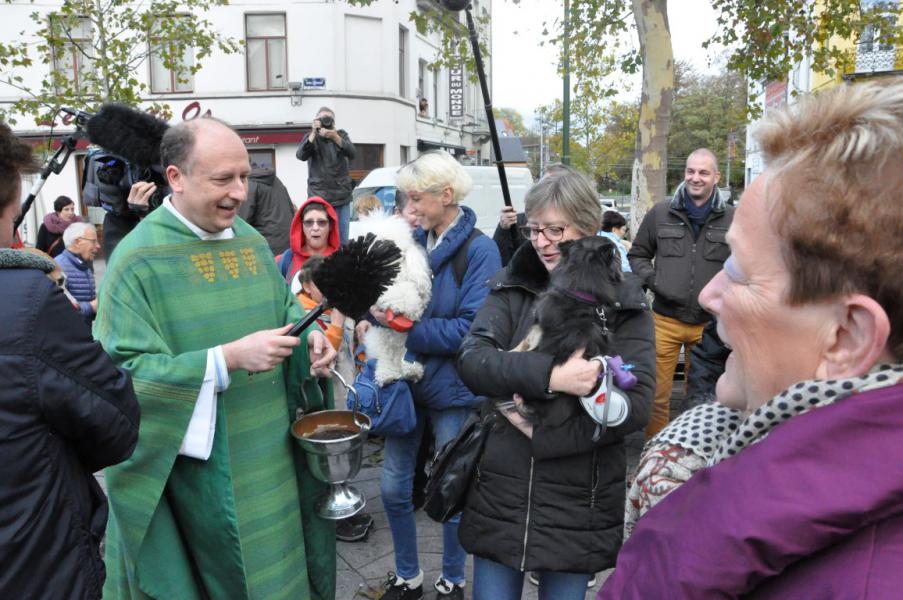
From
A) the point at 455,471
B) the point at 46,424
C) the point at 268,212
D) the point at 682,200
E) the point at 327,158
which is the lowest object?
the point at 455,471

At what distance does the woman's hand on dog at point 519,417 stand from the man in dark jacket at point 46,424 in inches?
43.3

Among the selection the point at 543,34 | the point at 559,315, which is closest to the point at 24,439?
the point at 559,315

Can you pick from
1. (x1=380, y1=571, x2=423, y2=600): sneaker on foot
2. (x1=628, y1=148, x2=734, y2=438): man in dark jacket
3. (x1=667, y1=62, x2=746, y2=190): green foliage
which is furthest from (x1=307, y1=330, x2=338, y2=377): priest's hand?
(x1=667, y1=62, x2=746, y2=190): green foliage

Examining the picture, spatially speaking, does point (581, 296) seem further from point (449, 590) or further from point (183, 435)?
point (449, 590)

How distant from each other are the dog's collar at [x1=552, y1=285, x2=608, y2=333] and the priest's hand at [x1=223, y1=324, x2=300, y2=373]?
0.85 meters

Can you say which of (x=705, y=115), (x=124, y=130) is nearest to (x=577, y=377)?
(x=124, y=130)

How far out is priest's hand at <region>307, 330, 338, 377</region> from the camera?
8.57ft

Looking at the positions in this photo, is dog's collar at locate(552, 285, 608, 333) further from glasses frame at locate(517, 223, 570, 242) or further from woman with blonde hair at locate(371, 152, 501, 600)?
woman with blonde hair at locate(371, 152, 501, 600)

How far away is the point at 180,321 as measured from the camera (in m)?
2.38

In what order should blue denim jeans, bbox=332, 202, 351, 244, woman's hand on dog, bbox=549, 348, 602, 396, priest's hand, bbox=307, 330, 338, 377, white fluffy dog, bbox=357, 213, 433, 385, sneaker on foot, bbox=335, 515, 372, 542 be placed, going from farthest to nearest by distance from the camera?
blue denim jeans, bbox=332, 202, 351, 244
sneaker on foot, bbox=335, 515, 372, 542
white fluffy dog, bbox=357, 213, 433, 385
priest's hand, bbox=307, 330, 338, 377
woman's hand on dog, bbox=549, 348, 602, 396

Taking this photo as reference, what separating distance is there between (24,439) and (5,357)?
21cm

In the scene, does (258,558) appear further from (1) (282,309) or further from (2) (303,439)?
(1) (282,309)

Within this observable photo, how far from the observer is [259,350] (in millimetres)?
2248

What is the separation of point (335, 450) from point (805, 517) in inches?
72.8
